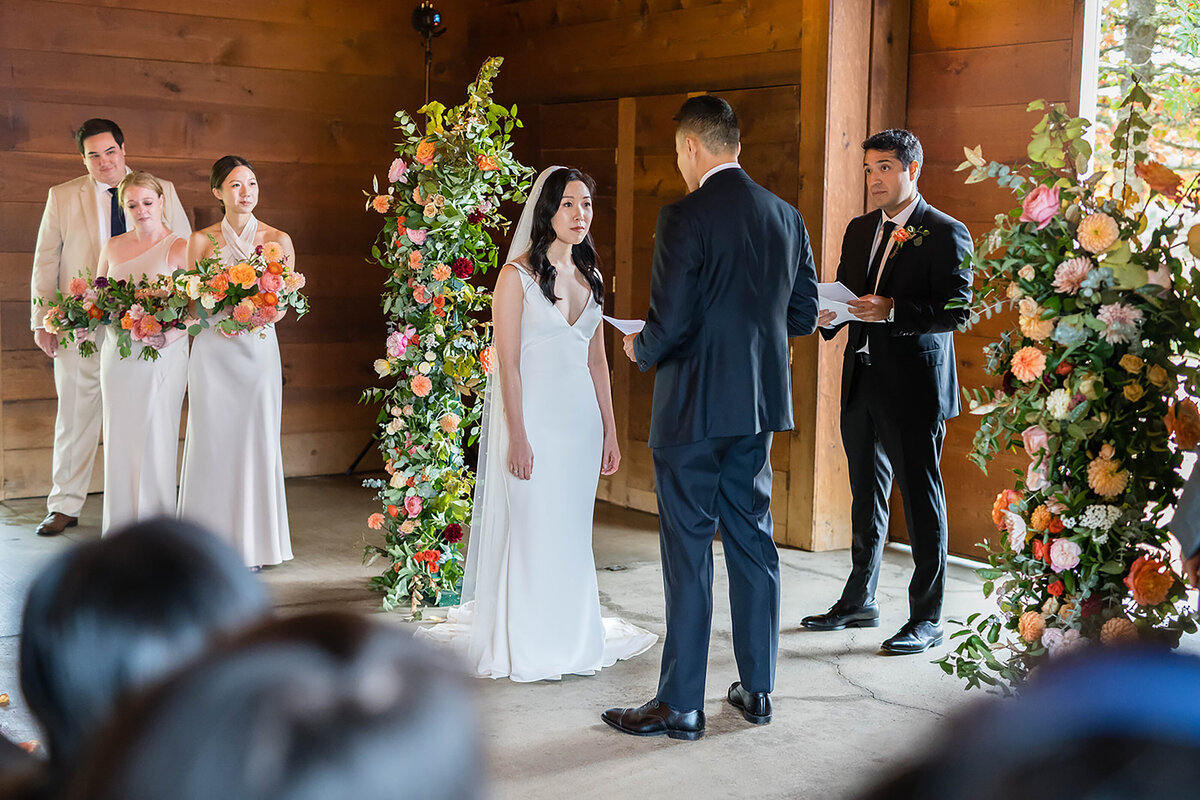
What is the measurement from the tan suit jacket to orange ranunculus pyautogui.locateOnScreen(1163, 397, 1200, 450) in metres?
5.02

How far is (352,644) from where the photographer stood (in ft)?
1.57

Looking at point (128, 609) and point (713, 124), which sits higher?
point (713, 124)

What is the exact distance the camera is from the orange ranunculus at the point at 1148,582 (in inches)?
118

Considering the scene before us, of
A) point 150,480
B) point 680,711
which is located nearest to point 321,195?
point 150,480

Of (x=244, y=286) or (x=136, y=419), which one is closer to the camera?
(x=244, y=286)

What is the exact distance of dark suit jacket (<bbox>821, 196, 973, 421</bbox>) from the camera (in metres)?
4.31

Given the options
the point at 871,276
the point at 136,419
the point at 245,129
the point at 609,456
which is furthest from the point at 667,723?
the point at 245,129

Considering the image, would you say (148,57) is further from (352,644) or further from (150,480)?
(352,644)

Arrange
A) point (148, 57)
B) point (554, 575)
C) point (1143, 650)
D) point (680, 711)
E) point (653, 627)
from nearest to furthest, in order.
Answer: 1. point (1143, 650)
2. point (680, 711)
3. point (554, 575)
4. point (653, 627)
5. point (148, 57)

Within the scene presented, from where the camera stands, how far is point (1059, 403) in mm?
3129

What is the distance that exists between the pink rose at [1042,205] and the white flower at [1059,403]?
0.44 meters

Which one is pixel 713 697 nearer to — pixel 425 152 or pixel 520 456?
pixel 520 456

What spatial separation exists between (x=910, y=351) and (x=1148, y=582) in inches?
60.2

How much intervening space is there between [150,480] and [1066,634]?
384 cm
